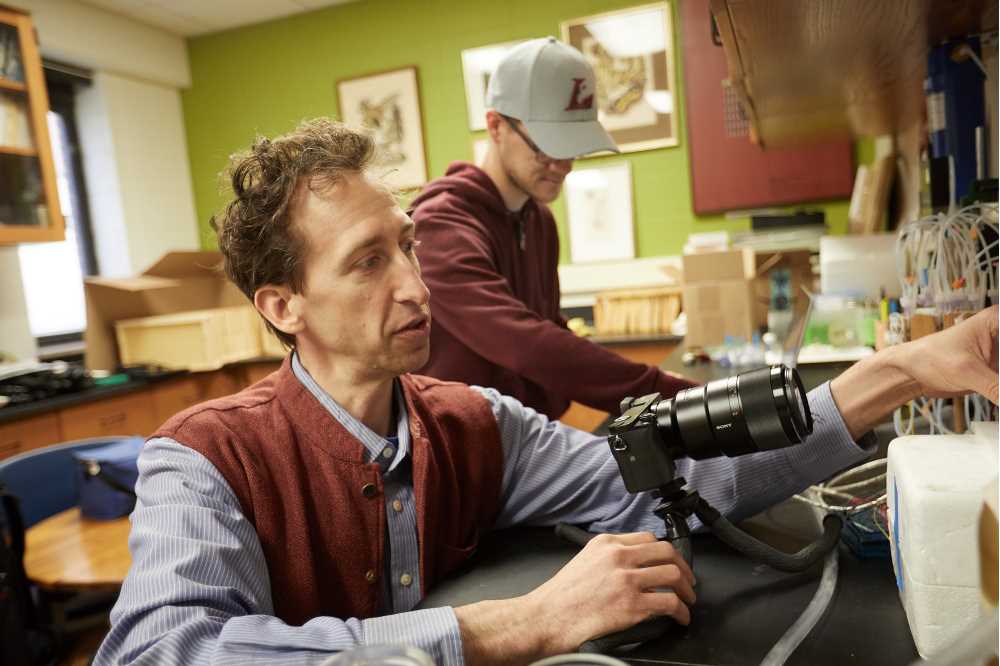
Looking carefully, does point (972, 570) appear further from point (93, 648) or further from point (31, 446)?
point (31, 446)

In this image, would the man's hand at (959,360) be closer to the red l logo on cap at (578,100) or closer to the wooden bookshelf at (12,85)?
the red l logo on cap at (578,100)

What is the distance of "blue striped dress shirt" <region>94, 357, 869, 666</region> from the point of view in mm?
722

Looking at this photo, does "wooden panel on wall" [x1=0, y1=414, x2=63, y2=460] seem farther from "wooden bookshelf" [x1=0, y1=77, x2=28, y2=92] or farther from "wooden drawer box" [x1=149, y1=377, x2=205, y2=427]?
"wooden bookshelf" [x1=0, y1=77, x2=28, y2=92]

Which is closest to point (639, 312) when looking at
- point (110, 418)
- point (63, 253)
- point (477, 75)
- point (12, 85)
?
point (477, 75)

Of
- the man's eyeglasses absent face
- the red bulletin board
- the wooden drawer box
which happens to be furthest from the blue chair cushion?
the red bulletin board

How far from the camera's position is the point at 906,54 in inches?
57.8

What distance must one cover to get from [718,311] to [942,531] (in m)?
2.11

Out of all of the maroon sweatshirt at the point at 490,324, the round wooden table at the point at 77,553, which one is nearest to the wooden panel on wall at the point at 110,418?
the round wooden table at the point at 77,553

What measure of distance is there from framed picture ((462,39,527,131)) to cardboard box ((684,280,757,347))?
2040 mm

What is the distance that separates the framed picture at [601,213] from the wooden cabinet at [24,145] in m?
2.66

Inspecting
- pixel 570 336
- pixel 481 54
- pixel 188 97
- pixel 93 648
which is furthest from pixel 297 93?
pixel 570 336

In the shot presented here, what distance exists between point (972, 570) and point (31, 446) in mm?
3311

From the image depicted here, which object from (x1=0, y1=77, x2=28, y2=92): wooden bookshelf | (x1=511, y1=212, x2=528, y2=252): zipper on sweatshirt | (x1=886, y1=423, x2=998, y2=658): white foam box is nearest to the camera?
(x1=886, y1=423, x2=998, y2=658): white foam box

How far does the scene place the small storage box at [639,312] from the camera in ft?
11.9
